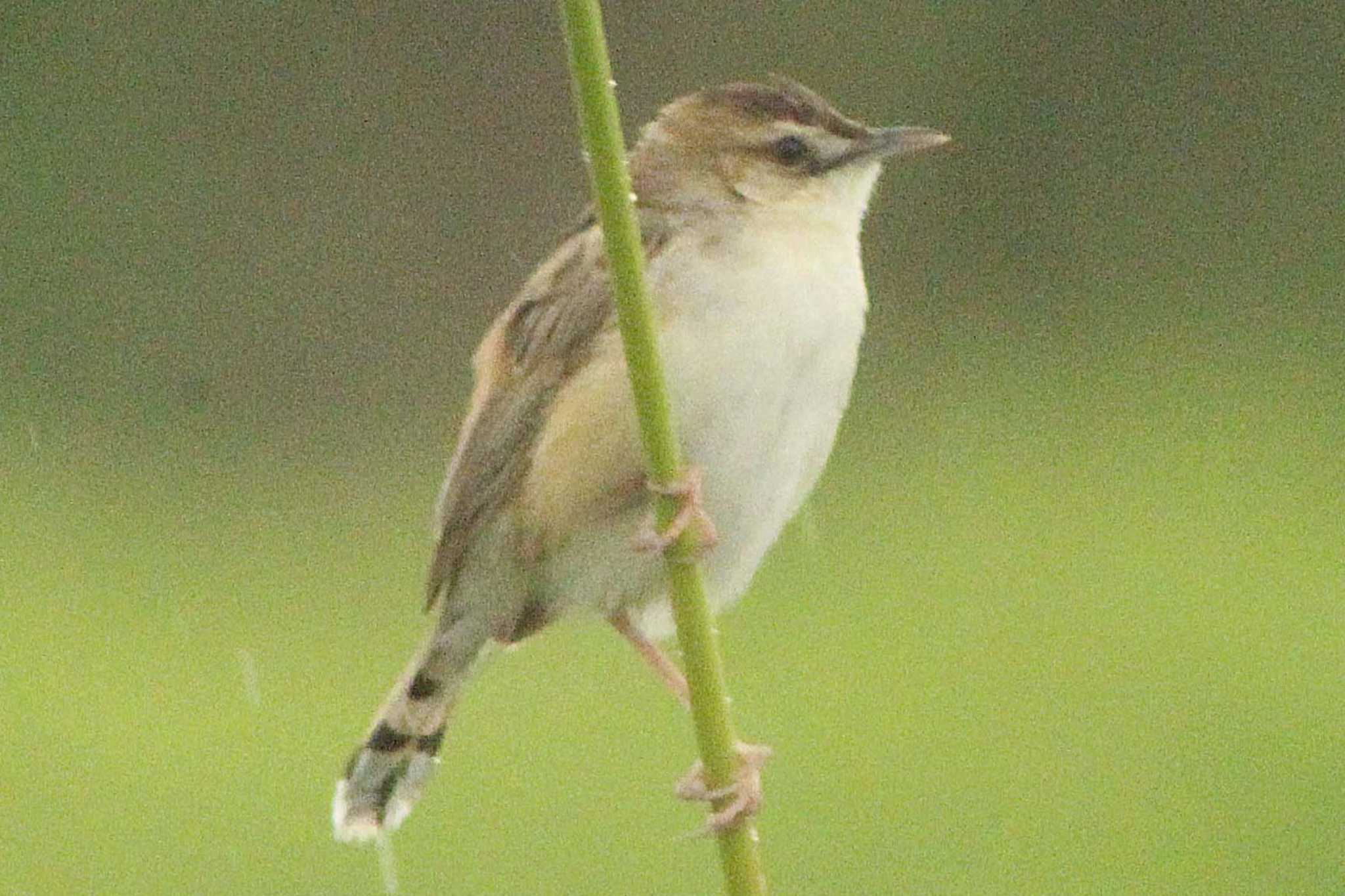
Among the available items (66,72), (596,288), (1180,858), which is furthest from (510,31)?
(596,288)

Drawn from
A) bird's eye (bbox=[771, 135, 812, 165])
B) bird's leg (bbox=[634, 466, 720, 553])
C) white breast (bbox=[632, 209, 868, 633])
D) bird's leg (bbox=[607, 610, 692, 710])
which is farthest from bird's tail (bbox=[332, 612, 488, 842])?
bird's leg (bbox=[634, 466, 720, 553])

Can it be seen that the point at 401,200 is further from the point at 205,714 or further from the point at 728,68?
the point at 205,714

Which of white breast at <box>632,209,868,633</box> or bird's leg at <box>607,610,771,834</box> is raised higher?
white breast at <box>632,209,868,633</box>

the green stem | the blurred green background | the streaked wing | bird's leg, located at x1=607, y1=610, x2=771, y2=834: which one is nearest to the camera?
the green stem

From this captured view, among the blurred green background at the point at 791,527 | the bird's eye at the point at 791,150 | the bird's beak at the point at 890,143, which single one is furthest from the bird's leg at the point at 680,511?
the blurred green background at the point at 791,527

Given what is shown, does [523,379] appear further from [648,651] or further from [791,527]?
[791,527]

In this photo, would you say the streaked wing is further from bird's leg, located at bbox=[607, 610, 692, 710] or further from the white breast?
bird's leg, located at bbox=[607, 610, 692, 710]

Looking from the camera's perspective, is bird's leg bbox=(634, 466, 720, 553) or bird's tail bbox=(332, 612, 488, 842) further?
bird's tail bbox=(332, 612, 488, 842)
